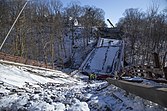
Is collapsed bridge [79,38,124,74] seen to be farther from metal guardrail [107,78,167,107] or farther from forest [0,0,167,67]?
metal guardrail [107,78,167,107]

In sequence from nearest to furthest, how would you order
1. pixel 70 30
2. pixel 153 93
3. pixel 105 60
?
pixel 153 93 → pixel 105 60 → pixel 70 30

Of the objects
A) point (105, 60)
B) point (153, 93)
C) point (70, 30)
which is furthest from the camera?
→ point (70, 30)

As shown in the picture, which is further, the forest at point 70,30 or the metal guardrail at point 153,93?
the forest at point 70,30

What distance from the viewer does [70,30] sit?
235 feet

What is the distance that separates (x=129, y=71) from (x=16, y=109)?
42.4 ft

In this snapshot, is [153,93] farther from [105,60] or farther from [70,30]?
[70,30]

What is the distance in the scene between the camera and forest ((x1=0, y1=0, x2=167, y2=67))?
145 feet

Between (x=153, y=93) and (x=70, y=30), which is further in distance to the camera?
(x=70, y=30)

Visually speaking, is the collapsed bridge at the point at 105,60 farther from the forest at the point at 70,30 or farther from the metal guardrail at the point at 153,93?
the metal guardrail at the point at 153,93

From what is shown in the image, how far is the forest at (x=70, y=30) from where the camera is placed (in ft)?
145

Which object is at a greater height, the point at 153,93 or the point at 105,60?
the point at 105,60

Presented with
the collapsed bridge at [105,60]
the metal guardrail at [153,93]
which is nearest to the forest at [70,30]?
the collapsed bridge at [105,60]

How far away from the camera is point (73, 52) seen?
60656 millimetres

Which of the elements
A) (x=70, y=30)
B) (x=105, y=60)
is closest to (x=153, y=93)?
(x=105, y=60)
